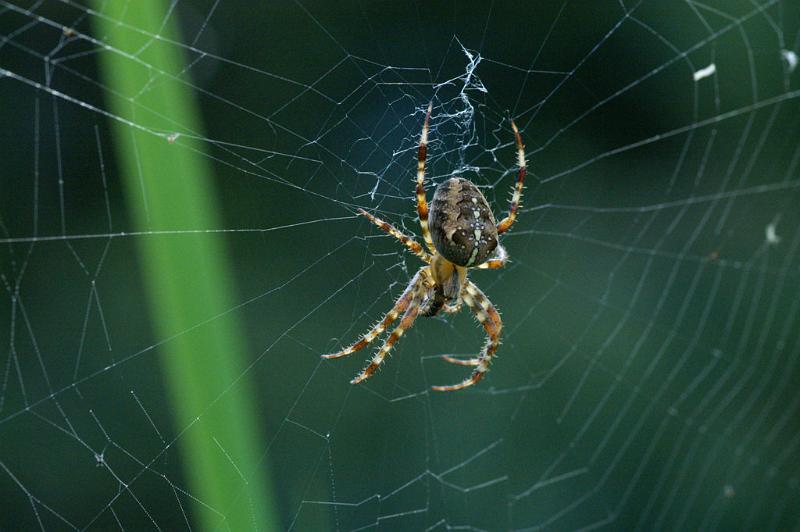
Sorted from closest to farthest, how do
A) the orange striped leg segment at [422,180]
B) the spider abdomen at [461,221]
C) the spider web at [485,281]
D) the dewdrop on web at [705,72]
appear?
the orange striped leg segment at [422,180] → the spider abdomen at [461,221] → the spider web at [485,281] → the dewdrop on web at [705,72]

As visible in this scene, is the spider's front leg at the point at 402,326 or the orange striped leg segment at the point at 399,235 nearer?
the orange striped leg segment at the point at 399,235

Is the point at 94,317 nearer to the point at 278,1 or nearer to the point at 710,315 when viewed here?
the point at 278,1

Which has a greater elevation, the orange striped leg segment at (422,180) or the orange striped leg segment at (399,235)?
the orange striped leg segment at (422,180)

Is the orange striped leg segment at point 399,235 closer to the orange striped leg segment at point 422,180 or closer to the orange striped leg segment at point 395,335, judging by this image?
the orange striped leg segment at point 422,180

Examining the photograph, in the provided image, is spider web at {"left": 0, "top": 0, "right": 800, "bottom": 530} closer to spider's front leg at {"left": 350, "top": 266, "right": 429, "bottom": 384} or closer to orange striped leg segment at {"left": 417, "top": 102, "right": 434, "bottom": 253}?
spider's front leg at {"left": 350, "top": 266, "right": 429, "bottom": 384}

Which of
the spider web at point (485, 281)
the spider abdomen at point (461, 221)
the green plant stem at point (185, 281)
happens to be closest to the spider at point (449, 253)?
the spider abdomen at point (461, 221)

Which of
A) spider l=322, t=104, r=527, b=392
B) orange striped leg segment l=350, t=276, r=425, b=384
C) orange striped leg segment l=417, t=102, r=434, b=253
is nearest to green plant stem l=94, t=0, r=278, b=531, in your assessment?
spider l=322, t=104, r=527, b=392

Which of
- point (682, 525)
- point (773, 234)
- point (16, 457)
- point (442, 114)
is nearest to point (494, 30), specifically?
point (442, 114)
